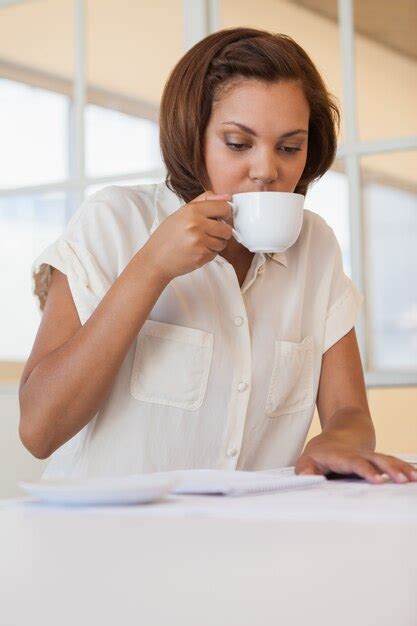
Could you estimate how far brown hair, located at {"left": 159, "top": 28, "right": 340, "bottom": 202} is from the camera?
1.45 metres

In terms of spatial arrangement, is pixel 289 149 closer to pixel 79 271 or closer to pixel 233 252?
pixel 233 252

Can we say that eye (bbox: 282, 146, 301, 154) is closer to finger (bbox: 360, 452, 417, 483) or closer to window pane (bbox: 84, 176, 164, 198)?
finger (bbox: 360, 452, 417, 483)

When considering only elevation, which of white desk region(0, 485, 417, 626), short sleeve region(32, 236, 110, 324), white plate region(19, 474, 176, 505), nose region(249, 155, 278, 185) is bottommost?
white plate region(19, 474, 176, 505)

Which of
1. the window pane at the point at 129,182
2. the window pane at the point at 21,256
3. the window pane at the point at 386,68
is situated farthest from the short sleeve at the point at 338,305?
the window pane at the point at 21,256

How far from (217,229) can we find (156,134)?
1491 millimetres

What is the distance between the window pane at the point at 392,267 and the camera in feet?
7.24

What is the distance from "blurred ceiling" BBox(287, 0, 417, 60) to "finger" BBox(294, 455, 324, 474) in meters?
1.39

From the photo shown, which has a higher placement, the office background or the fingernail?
the office background

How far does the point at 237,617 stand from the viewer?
1.36ft

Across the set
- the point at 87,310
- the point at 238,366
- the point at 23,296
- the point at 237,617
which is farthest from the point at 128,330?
the point at 23,296

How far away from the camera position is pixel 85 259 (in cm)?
141

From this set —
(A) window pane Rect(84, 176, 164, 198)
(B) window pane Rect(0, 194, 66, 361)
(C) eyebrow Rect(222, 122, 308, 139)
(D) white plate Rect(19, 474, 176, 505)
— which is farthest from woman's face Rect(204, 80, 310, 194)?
(B) window pane Rect(0, 194, 66, 361)

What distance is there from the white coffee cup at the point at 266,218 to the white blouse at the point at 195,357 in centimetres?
21

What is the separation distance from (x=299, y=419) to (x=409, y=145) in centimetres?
95
